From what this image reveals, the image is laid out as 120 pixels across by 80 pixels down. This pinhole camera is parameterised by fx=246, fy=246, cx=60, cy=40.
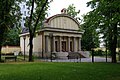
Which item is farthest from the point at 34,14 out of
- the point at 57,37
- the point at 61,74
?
the point at 61,74

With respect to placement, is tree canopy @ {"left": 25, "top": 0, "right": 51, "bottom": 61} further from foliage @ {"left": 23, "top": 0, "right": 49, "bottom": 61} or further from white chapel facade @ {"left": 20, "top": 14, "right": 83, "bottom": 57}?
white chapel facade @ {"left": 20, "top": 14, "right": 83, "bottom": 57}

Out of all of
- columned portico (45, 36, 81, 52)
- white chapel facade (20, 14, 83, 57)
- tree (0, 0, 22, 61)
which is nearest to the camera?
tree (0, 0, 22, 61)

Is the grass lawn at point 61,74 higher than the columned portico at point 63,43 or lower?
lower

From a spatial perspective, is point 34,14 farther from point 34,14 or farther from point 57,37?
point 57,37

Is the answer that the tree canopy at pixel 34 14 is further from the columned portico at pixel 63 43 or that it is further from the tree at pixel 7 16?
the columned portico at pixel 63 43

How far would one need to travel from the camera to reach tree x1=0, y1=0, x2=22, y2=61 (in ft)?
112

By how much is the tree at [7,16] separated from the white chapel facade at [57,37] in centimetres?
1296

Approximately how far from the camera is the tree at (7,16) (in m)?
34.2

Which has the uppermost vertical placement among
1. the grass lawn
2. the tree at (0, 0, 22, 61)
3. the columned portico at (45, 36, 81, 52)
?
the tree at (0, 0, 22, 61)

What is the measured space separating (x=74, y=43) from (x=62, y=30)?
4944 mm

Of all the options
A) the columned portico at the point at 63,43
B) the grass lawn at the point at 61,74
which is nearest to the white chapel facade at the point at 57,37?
the columned portico at the point at 63,43

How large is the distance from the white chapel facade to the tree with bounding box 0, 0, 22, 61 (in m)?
13.0

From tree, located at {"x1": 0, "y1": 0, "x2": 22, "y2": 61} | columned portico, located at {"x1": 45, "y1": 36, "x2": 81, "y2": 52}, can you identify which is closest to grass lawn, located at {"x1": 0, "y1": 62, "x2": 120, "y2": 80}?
tree, located at {"x1": 0, "y1": 0, "x2": 22, "y2": 61}

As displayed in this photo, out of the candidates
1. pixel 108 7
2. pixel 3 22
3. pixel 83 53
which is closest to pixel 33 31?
pixel 3 22
